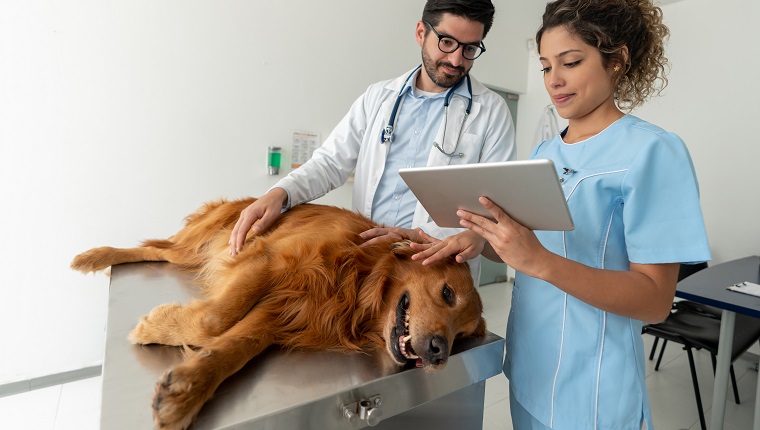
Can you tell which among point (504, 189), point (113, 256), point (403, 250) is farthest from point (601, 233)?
point (113, 256)

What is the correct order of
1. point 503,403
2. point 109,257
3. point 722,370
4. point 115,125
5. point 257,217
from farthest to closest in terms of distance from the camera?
1. point 503,403
2. point 115,125
3. point 722,370
4. point 109,257
5. point 257,217

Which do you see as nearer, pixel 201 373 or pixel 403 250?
pixel 201 373

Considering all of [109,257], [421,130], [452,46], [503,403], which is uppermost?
[452,46]

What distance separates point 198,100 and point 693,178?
3359 millimetres

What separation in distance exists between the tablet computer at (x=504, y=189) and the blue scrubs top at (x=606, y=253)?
0.78 feet

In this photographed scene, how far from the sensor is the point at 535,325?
1.28m

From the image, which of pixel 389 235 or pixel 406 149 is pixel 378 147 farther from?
pixel 389 235

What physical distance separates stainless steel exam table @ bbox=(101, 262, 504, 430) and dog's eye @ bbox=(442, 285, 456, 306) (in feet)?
0.45

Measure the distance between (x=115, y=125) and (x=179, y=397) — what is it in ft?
9.57

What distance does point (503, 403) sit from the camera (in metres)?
3.26

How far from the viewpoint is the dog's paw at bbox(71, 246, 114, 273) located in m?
1.88

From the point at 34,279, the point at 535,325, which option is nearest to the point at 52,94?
the point at 34,279

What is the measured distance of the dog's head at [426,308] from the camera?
1.19 m

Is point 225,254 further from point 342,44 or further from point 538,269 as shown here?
point 342,44
